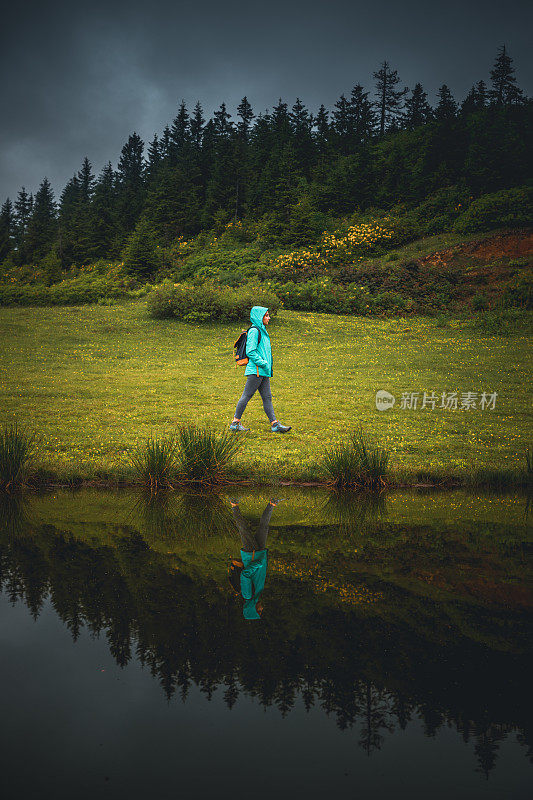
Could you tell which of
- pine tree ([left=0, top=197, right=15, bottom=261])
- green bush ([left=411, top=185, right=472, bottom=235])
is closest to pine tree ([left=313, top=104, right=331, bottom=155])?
green bush ([left=411, top=185, right=472, bottom=235])

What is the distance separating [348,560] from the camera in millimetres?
4977

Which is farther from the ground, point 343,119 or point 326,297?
point 343,119

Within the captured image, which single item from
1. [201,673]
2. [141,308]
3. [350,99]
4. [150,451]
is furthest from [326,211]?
[201,673]

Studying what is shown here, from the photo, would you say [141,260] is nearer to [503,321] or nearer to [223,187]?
[223,187]

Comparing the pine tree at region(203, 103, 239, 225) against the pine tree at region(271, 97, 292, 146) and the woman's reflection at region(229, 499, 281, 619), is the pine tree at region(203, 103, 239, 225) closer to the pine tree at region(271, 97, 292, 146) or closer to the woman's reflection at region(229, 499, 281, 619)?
the pine tree at region(271, 97, 292, 146)

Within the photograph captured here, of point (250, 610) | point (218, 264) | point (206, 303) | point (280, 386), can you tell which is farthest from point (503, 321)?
point (250, 610)

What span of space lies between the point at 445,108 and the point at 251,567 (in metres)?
71.2

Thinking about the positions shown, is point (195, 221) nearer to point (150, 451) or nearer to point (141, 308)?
point (141, 308)

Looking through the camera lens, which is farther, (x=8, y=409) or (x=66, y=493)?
(x=8, y=409)

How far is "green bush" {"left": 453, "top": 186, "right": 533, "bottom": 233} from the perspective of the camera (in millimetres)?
40562

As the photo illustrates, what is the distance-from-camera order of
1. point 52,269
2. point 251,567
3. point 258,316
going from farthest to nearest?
1. point 52,269
2. point 258,316
3. point 251,567

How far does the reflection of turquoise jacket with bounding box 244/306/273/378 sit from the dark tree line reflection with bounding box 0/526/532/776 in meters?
6.99

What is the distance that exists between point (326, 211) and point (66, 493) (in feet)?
188

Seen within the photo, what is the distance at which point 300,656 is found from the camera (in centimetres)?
314
